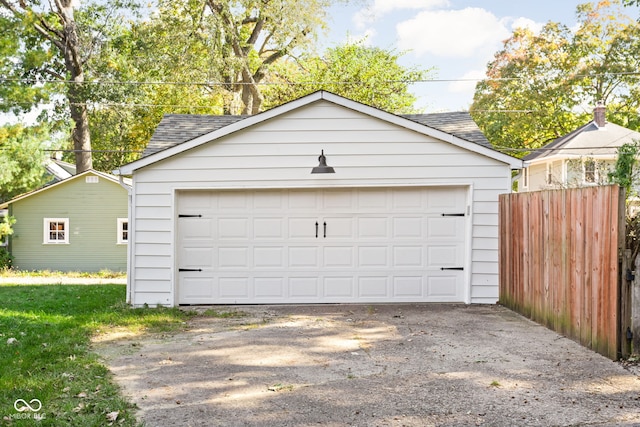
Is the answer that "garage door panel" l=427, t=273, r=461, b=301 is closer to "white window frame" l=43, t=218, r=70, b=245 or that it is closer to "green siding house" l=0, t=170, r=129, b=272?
"green siding house" l=0, t=170, r=129, b=272

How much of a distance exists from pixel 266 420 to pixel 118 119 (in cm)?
2447

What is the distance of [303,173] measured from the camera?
33.5 feet

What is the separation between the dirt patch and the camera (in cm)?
454

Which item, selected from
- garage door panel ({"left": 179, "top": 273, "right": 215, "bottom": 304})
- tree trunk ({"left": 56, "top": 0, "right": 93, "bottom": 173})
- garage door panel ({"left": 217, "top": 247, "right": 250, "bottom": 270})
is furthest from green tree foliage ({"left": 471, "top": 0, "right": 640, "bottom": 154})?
garage door panel ({"left": 179, "top": 273, "right": 215, "bottom": 304})

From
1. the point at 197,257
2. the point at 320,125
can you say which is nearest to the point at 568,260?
the point at 320,125

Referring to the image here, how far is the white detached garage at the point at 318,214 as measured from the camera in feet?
33.3

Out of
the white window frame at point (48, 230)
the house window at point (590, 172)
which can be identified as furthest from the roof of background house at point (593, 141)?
the white window frame at point (48, 230)

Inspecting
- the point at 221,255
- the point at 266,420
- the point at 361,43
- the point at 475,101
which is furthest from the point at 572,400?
the point at 361,43

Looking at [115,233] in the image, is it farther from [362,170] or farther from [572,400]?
[572,400]

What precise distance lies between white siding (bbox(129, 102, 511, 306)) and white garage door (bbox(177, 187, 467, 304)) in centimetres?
23

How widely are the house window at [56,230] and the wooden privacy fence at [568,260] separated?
55.0 ft

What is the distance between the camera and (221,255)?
407 inches

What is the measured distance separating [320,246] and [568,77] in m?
23.0

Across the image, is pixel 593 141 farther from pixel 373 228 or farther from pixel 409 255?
pixel 373 228
